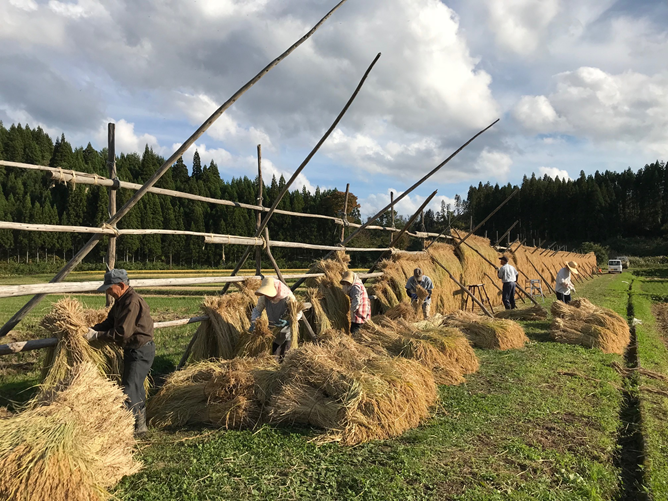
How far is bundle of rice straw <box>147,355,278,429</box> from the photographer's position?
405 centimetres

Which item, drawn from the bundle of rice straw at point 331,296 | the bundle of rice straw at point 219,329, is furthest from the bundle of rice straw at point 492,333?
the bundle of rice straw at point 219,329

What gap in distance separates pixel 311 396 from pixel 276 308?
1.93 meters

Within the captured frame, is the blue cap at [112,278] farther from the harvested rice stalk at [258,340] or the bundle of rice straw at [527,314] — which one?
the bundle of rice straw at [527,314]

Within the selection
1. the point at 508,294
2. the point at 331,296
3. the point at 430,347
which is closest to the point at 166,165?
the point at 430,347

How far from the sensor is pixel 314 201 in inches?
2470

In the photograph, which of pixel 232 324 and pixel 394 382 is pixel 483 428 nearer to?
pixel 394 382

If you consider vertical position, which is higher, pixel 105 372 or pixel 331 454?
pixel 105 372

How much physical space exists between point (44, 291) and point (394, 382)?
3229 millimetres

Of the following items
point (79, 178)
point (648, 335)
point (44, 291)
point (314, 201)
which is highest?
point (314, 201)

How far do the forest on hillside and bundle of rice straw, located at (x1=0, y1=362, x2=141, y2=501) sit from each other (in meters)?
19.5

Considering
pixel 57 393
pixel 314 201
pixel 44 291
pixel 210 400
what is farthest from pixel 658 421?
Answer: pixel 314 201

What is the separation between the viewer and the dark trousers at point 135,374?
4.04 meters

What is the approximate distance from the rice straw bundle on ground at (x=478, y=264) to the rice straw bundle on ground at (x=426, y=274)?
1.36 feet

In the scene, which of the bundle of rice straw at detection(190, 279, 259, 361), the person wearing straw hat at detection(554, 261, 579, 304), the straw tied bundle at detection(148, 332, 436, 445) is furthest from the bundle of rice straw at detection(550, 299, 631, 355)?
the bundle of rice straw at detection(190, 279, 259, 361)
